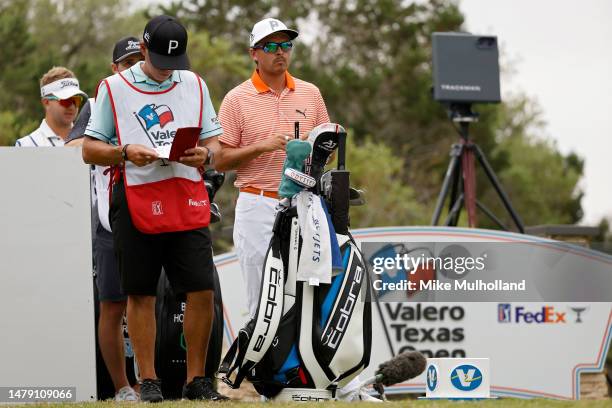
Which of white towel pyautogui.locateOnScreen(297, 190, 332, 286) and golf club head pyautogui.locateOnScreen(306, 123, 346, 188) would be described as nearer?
white towel pyautogui.locateOnScreen(297, 190, 332, 286)

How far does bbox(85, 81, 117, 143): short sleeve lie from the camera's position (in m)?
6.14

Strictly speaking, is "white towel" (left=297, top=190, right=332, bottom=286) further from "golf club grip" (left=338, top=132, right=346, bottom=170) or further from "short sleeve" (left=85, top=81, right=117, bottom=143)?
"short sleeve" (left=85, top=81, right=117, bottom=143)

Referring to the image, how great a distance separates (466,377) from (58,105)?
2.90 metres

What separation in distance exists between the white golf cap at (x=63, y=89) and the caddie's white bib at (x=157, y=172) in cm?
149

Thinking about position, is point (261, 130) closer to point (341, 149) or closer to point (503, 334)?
point (341, 149)

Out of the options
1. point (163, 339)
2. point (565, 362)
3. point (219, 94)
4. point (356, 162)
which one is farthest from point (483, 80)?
point (356, 162)

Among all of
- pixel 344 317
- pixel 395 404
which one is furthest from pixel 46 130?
pixel 395 404

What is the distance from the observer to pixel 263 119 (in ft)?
23.4

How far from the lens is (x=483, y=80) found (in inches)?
449

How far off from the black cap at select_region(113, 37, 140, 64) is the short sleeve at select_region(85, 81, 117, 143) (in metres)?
0.98

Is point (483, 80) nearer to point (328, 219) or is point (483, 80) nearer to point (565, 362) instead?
point (565, 362)

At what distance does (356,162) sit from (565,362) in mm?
24398

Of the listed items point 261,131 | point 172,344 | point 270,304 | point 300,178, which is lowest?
point 172,344

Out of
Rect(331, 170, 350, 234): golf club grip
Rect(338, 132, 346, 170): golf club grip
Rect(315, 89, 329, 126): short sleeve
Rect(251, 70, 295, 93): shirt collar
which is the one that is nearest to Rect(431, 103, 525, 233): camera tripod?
Rect(315, 89, 329, 126): short sleeve
